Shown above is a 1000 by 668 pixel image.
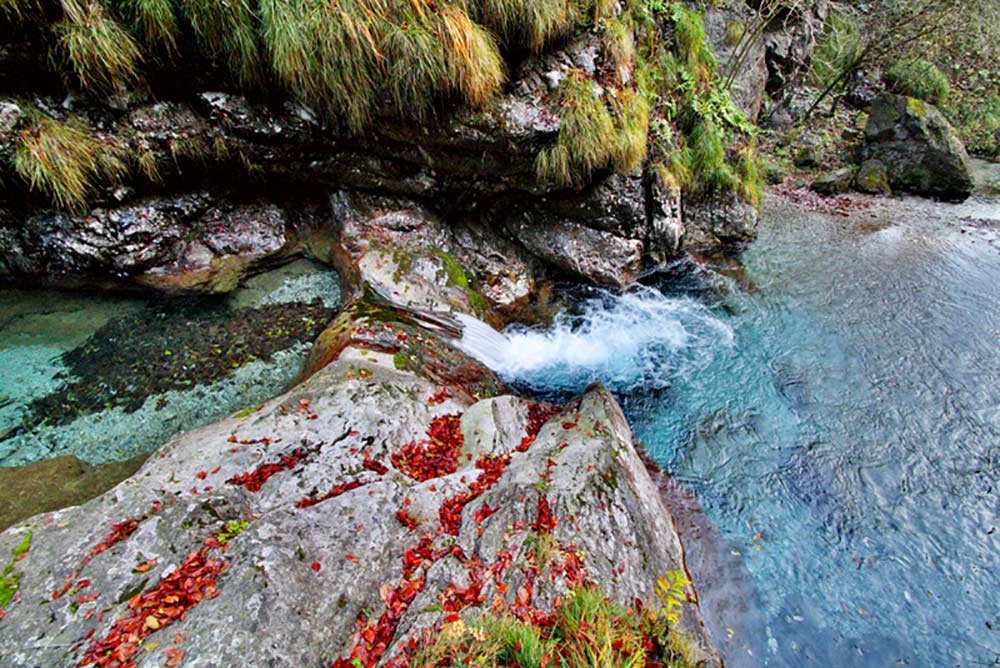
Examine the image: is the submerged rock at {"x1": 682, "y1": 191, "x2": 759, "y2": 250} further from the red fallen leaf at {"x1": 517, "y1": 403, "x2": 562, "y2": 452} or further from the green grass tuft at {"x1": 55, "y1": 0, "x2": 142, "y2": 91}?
the green grass tuft at {"x1": 55, "y1": 0, "x2": 142, "y2": 91}

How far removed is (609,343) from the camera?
23.5 feet

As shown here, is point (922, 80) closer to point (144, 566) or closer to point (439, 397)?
point (439, 397)

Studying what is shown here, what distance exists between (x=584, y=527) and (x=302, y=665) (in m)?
1.94

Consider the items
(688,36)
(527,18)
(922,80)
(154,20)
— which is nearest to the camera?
(154,20)

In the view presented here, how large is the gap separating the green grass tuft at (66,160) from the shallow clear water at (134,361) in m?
1.56

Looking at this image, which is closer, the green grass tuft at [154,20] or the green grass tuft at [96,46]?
the green grass tuft at [96,46]

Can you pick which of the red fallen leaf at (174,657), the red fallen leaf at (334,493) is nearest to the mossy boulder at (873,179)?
the red fallen leaf at (334,493)

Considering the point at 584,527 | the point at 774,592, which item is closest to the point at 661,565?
the point at 584,527

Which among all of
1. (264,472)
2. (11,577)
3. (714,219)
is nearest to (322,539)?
(264,472)

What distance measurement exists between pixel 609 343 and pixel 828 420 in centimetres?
305

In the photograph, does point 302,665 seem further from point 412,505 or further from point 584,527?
point 584,527

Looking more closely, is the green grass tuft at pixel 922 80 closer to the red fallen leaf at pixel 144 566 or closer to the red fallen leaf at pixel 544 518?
the red fallen leaf at pixel 544 518

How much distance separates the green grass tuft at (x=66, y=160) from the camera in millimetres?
5066

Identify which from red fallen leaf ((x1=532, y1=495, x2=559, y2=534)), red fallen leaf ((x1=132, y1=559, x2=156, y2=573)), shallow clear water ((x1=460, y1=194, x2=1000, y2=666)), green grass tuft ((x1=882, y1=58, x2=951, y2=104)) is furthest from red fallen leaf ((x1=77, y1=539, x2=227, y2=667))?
green grass tuft ((x1=882, y1=58, x2=951, y2=104))
